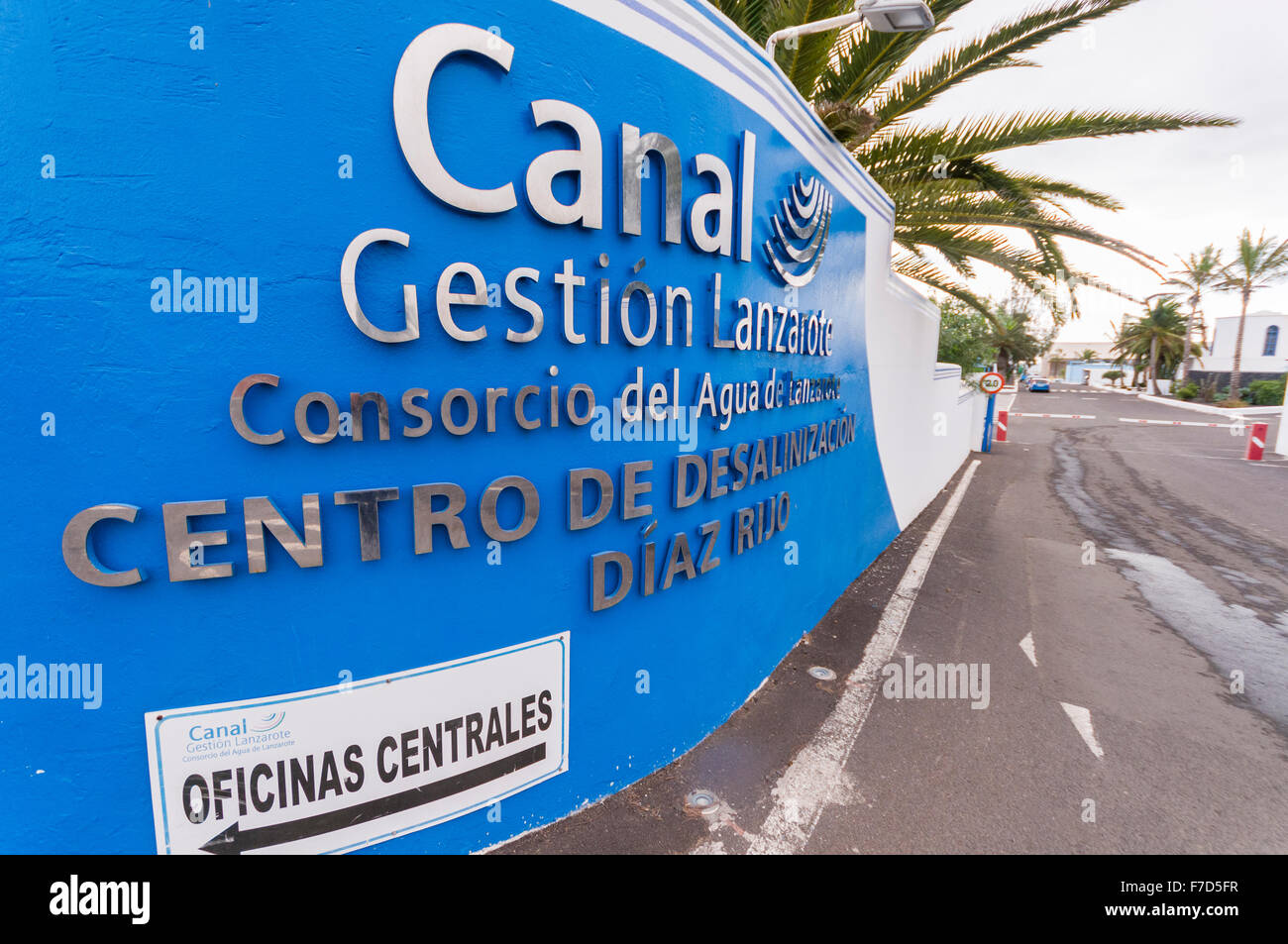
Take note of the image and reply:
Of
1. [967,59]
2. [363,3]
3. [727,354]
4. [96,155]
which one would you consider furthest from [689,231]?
[967,59]

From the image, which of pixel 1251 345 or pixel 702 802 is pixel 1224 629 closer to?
pixel 702 802

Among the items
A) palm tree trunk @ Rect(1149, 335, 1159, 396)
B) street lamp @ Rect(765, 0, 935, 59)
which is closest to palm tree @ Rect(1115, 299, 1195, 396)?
palm tree trunk @ Rect(1149, 335, 1159, 396)

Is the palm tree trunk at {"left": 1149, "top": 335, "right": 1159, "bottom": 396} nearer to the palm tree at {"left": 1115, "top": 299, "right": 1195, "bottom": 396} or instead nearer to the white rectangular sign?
the palm tree at {"left": 1115, "top": 299, "right": 1195, "bottom": 396}

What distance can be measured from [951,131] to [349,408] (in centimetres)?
772

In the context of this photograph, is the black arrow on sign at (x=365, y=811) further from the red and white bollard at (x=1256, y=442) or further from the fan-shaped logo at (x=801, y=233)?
the red and white bollard at (x=1256, y=442)

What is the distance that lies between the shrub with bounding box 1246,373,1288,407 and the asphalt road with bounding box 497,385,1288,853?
36692mm

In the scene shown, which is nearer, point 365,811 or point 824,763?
point 365,811

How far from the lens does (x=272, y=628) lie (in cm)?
200

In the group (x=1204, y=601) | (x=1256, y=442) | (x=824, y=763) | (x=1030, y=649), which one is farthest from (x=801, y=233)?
(x=1256, y=442)

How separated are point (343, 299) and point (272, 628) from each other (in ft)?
3.61

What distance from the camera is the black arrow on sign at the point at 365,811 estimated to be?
2.06m

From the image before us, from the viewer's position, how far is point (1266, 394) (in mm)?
33594

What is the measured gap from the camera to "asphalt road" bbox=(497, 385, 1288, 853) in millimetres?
2879

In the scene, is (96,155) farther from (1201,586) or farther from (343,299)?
(1201,586)
